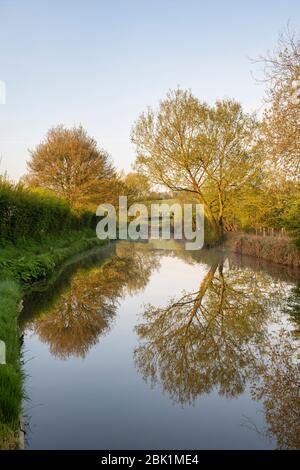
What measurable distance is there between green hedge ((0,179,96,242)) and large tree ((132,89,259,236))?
22.5ft

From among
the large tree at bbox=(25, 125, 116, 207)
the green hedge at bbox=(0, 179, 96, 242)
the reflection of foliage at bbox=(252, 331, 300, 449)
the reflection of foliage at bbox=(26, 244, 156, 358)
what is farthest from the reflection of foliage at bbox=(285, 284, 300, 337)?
the large tree at bbox=(25, 125, 116, 207)

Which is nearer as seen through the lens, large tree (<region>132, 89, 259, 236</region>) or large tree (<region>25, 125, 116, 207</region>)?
large tree (<region>132, 89, 259, 236</region>)

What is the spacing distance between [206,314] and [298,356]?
117 inches

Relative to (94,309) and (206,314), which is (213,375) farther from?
(94,309)

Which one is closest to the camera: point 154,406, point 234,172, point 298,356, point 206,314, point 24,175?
point 154,406

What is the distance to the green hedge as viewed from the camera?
17.6 meters

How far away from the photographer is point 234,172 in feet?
90.5

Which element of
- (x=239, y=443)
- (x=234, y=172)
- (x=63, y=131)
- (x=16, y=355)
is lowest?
(x=239, y=443)

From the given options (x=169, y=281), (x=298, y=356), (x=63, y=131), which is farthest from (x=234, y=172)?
(x=298, y=356)

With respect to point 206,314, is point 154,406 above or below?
below

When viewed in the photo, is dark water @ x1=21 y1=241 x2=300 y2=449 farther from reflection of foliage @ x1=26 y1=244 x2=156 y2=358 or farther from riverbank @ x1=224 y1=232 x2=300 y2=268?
riverbank @ x1=224 y1=232 x2=300 y2=268

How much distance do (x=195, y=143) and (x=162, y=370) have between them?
22.6m

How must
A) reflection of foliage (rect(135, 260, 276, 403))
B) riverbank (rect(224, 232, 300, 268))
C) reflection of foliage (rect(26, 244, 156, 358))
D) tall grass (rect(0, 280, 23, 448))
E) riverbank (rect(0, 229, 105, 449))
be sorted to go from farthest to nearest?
riverbank (rect(224, 232, 300, 268)), reflection of foliage (rect(26, 244, 156, 358)), reflection of foliage (rect(135, 260, 276, 403)), riverbank (rect(0, 229, 105, 449)), tall grass (rect(0, 280, 23, 448))

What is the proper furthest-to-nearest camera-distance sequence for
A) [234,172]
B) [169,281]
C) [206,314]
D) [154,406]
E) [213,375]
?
[234,172] < [169,281] < [206,314] < [213,375] < [154,406]
